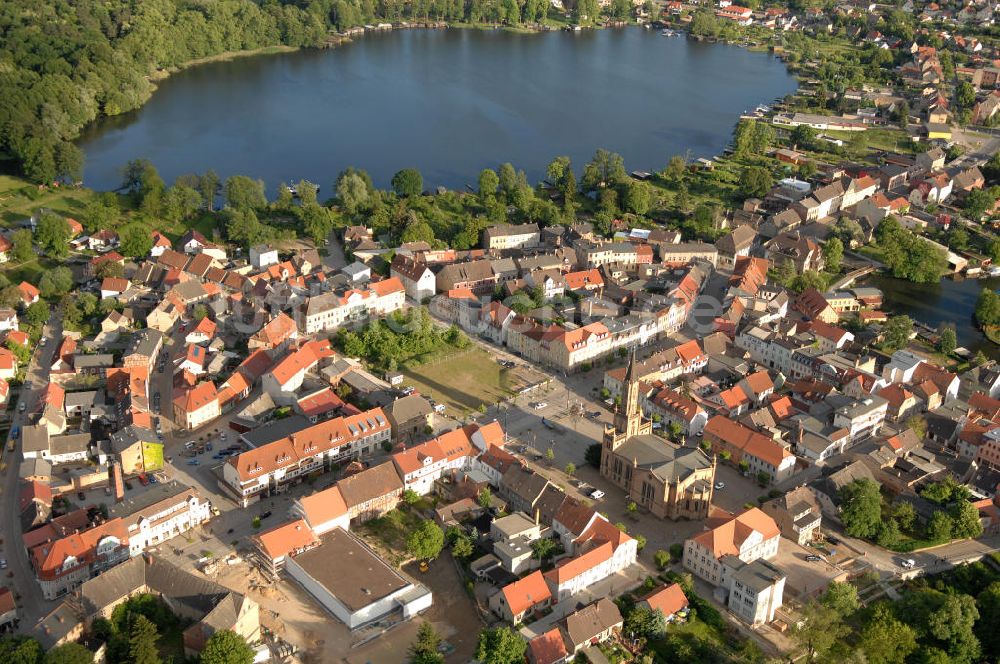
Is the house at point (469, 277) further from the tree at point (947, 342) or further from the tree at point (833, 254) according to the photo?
the tree at point (947, 342)

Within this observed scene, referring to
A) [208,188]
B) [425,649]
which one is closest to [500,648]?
[425,649]

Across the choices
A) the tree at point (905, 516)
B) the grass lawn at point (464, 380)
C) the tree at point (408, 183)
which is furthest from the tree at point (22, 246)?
the tree at point (905, 516)

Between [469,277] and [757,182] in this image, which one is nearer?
[469,277]

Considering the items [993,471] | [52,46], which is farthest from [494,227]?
[52,46]

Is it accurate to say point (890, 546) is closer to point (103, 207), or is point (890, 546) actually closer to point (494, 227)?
point (494, 227)

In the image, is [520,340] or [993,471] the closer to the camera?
[993,471]

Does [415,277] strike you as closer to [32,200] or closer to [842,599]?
[842,599]
